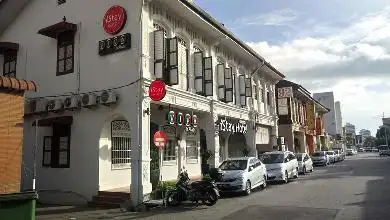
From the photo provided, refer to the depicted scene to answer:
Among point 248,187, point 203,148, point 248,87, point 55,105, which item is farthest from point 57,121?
point 248,87

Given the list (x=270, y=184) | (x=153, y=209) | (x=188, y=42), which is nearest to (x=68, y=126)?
(x=153, y=209)

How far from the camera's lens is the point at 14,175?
35.3ft

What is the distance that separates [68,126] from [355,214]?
11837 millimetres

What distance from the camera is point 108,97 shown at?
15.5 meters

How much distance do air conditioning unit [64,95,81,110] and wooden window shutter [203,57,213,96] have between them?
6569 mm

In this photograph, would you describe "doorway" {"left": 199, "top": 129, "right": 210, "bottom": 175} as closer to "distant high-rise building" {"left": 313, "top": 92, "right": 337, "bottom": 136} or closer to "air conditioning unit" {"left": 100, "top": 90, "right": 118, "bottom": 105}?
"air conditioning unit" {"left": 100, "top": 90, "right": 118, "bottom": 105}

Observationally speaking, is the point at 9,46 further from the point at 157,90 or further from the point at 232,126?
the point at 232,126

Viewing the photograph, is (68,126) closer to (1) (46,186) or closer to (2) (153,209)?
(1) (46,186)

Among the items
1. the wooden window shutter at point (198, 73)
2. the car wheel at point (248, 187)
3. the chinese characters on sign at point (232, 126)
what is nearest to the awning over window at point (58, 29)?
the wooden window shutter at point (198, 73)

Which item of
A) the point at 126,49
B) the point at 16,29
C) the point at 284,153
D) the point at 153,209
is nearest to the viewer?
the point at 153,209

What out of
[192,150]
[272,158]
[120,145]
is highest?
[120,145]

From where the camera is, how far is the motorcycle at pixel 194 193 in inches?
568

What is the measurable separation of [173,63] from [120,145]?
429 cm

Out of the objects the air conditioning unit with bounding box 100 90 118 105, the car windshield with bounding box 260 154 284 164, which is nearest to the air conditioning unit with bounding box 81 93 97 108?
the air conditioning unit with bounding box 100 90 118 105
